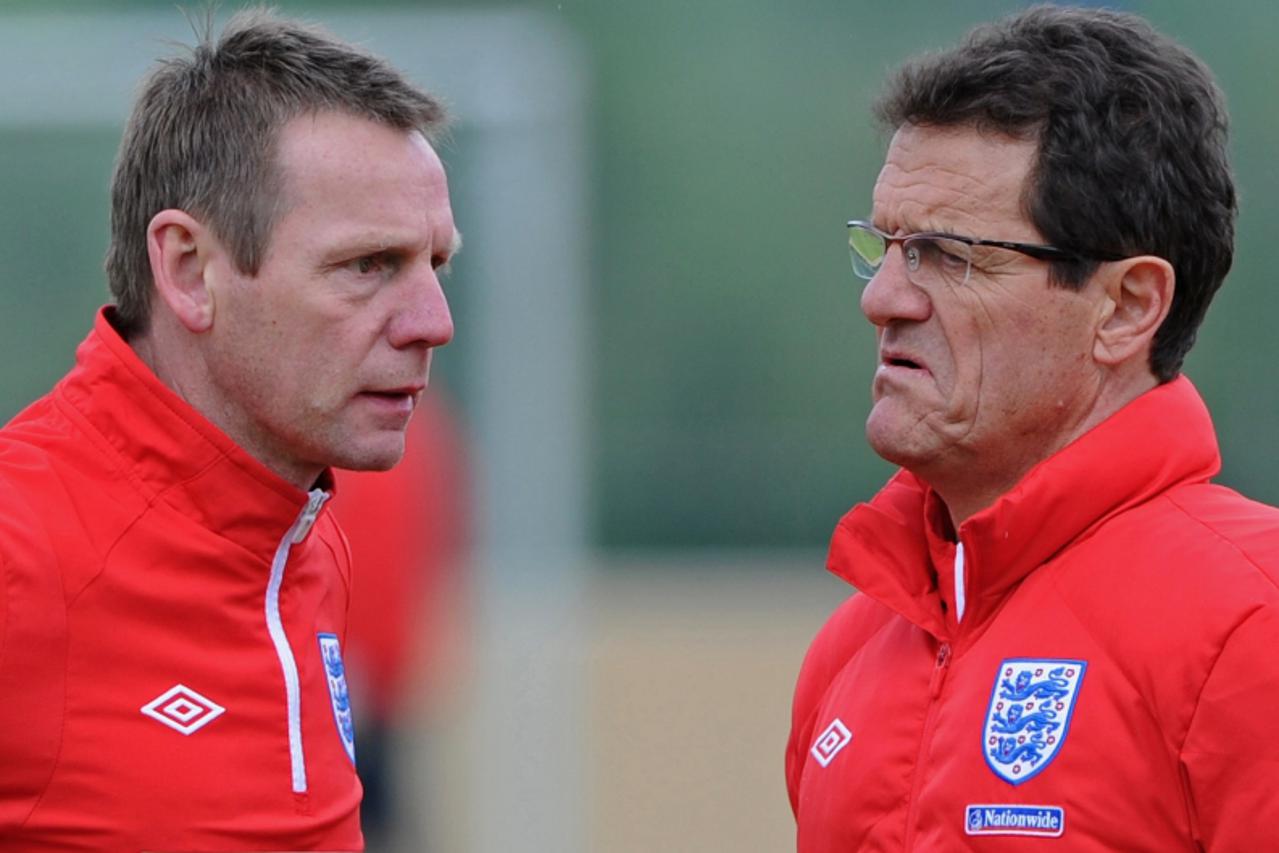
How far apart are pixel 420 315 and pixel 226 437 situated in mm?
286

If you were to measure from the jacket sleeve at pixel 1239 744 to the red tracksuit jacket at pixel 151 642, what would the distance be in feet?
3.28

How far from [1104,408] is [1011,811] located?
0.51 m

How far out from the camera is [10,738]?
197 cm

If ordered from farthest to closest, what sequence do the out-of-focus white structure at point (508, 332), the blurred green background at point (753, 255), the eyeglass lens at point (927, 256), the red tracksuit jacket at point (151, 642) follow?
the blurred green background at point (753, 255) → the out-of-focus white structure at point (508, 332) → the eyeglass lens at point (927, 256) → the red tracksuit jacket at point (151, 642)

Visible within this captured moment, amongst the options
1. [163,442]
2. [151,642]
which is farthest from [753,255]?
[151,642]

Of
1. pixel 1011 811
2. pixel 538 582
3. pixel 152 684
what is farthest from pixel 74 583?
pixel 538 582

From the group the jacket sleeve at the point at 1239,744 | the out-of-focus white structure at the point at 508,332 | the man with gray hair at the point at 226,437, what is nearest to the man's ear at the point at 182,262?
the man with gray hair at the point at 226,437

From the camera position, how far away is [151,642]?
2104mm

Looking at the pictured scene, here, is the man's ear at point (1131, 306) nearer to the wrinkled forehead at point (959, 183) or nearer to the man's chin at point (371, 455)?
the wrinkled forehead at point (959, 183)

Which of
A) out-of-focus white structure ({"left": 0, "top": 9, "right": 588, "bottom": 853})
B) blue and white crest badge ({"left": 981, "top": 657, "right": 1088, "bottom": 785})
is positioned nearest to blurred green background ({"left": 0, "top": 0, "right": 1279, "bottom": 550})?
out-of-focus white structure ({"left": 0, "top": 9, "right": 588, "bottom": 853})

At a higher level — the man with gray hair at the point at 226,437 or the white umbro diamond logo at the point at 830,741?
the man with gray hair at the point at 226,437

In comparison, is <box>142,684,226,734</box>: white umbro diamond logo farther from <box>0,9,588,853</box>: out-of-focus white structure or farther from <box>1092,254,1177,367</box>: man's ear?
<box>0,9,588,853</box>: out-of-focus white structure

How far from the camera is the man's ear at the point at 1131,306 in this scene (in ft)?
7.20

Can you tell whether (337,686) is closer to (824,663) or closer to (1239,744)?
(824,663)
